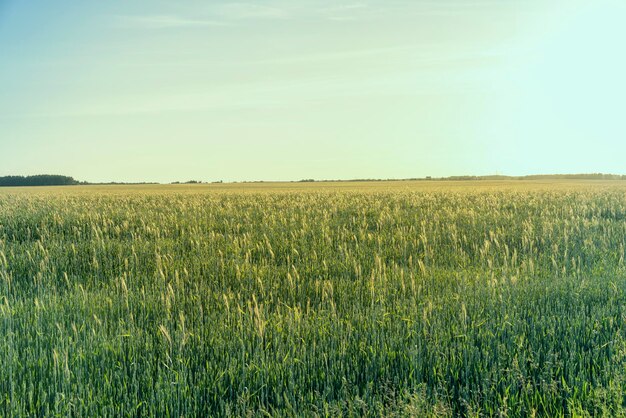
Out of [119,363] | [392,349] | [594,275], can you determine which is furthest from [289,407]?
[594,275]

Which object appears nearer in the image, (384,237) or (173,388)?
(173,388)

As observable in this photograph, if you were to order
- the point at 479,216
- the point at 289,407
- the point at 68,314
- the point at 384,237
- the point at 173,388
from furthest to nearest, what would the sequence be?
the point at 479,216
the point at 384,237
the point at 68,314
the point at 173,388
the point at 289,407

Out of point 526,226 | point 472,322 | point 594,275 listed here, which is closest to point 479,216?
point 526,226

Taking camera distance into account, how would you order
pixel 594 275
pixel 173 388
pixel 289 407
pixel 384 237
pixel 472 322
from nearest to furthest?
pixel 289 407, pixel 173 388, pixel 472 322, pixel 594 275, pixel 384 237

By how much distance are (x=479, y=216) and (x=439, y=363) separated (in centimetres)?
931

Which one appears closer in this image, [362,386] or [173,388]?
[173,388]

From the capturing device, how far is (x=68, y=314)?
450 cm

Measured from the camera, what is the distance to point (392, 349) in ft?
11.5

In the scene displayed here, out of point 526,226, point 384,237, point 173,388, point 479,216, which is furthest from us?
point 479,216

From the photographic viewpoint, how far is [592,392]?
9.68 ft

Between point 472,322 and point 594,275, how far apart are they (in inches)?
121

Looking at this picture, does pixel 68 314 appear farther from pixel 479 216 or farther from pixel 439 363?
pixel 479 216

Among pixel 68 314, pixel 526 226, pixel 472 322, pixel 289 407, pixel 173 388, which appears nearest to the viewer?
pixel 289 407

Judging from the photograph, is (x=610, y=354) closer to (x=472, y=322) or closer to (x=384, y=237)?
(x=472, y=322)
